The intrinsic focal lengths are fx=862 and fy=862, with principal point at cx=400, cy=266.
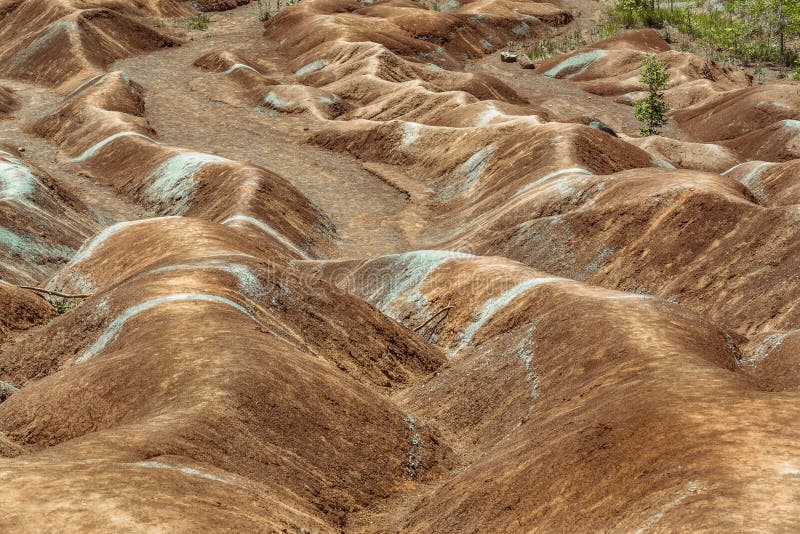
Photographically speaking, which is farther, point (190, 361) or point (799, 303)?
point (799, 303)

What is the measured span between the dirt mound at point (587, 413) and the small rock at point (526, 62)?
5992 cm

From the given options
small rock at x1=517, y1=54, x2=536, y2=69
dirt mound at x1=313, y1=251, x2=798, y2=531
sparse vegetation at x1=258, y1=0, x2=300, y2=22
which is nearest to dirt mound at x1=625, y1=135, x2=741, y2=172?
dirt mound at x1=313, y1=251, x2=798, y2=531

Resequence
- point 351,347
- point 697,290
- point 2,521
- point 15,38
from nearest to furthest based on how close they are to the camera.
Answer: point 2,521
point 351,347
point 697,290
point 15,38

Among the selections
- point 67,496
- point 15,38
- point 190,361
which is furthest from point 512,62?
point 67,496

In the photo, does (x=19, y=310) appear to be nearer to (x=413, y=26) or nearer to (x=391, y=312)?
(x=391, y=312)

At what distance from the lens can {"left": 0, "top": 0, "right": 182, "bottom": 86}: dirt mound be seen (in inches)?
2901

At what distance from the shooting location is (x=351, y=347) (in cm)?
2511

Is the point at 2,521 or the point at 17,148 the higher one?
the point at 2,521

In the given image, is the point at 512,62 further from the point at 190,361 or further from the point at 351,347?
the point at 190,361

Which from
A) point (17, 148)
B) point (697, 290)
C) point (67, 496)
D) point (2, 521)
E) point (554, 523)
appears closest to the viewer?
point (2, 521)

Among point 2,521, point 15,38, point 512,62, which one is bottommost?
point 512,62

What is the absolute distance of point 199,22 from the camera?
9312cm

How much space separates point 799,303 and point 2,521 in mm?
24762

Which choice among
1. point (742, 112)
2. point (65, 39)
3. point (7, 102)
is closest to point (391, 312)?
point (742, 112)
